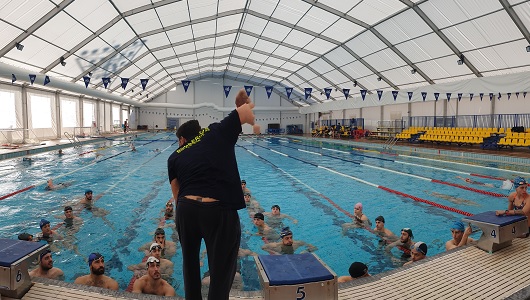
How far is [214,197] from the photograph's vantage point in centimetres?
161

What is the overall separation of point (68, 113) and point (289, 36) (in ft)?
52.5

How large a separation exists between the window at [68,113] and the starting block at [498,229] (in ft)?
80.4

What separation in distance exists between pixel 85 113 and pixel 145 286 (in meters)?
26.3

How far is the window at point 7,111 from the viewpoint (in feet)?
52.7

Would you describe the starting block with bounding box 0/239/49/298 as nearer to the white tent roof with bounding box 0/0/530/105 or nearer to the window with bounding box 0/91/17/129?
the white tent roof with bounding box 0/0/530/105

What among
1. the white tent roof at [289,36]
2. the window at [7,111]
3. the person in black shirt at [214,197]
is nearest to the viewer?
the person in black shirt at [214,197]

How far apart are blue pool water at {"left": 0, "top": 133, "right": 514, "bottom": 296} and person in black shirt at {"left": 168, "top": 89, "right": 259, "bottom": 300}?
2.40 meters

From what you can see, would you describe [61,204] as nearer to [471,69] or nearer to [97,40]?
[97,40]

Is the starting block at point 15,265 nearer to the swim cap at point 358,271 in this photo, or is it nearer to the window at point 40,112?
the swim cap at point 358,271

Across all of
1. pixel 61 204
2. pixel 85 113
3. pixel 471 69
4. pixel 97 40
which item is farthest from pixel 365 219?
pixel 85 113

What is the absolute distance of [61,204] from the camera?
7.46m

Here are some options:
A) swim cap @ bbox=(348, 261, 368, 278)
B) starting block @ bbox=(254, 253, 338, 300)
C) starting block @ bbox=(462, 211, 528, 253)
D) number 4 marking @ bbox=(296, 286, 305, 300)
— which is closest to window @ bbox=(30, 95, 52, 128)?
swim cap @ bbox=(348, 261, 368, 278)

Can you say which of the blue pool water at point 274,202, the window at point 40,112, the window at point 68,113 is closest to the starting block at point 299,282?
the blue pool water at point 274,202

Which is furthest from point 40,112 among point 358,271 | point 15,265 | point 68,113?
point 358,271
